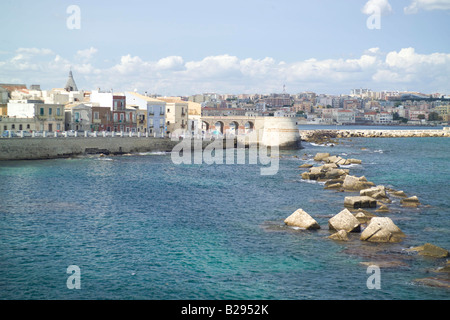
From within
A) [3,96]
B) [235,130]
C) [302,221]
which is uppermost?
[3,96]

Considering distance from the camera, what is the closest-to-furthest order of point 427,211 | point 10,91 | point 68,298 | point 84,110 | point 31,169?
point 68,298 < point 427,211 < point 31,169 < point 84,110 < point 10,91

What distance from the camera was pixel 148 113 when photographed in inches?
3497

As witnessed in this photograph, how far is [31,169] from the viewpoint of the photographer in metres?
54.0

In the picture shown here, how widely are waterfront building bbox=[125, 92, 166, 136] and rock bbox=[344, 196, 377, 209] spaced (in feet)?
181

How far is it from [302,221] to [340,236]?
3032 mm

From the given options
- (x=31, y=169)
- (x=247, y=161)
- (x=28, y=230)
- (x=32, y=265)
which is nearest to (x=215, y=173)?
(x=247, y=161)

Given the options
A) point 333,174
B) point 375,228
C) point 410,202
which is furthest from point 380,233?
point 333,174

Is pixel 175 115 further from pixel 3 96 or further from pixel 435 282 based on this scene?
pixel 435 282

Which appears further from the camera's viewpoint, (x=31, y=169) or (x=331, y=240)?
(x=31, y=169)

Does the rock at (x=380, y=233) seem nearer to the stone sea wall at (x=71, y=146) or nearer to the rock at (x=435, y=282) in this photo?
the rock at (x=435, y=282)

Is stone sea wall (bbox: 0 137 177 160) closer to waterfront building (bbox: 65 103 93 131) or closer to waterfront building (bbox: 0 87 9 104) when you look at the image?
waterfront building (bbox: 65 103 93 131)

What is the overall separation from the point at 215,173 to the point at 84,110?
30647 mm

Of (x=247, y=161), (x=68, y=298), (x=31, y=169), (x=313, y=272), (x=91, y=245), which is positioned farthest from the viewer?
(x=247, y=161)

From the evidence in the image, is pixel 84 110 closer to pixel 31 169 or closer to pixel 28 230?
pixel 31 169
